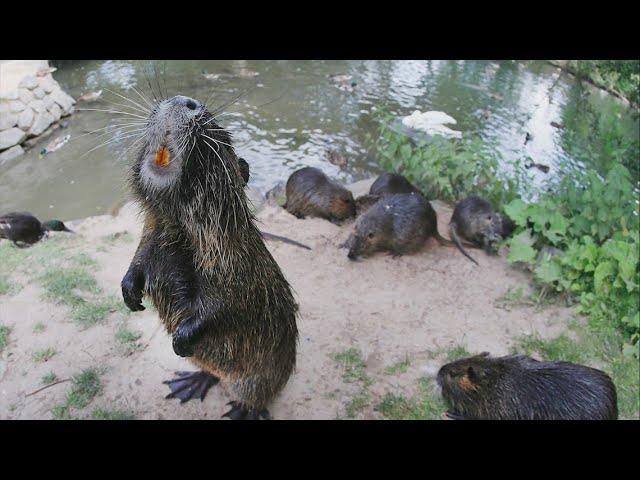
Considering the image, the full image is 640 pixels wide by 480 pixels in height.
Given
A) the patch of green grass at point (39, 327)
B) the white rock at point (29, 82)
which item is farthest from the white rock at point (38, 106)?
the patch of green grass at point (39, 327)

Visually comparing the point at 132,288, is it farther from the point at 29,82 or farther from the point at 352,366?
the point at 29,82

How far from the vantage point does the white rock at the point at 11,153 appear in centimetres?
784

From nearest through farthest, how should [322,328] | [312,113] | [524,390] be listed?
[524,390] < [322,328] < [312,113]

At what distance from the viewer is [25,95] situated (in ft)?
28.6

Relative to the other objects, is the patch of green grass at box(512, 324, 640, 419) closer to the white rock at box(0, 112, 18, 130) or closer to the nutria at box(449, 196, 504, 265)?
the nutria at box(449, 196, 504, 265)

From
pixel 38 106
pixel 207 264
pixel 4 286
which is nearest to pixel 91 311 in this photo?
pixel 4 286

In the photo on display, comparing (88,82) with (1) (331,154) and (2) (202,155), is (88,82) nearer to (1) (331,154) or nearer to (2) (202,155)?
(1) (331,154)

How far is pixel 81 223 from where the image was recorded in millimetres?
6148

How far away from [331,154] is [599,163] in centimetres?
419

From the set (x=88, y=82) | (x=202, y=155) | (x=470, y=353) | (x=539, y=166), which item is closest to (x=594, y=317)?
(x=470, y=353)

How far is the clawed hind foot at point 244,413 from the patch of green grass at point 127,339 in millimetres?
937

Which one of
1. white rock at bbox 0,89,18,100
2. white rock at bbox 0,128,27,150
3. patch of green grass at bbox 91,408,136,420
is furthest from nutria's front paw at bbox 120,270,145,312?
white rock at bbox 0,89,18,100

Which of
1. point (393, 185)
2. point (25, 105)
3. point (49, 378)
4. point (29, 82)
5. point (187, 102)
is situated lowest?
point (393, 185)

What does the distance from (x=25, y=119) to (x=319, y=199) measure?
226 inches
